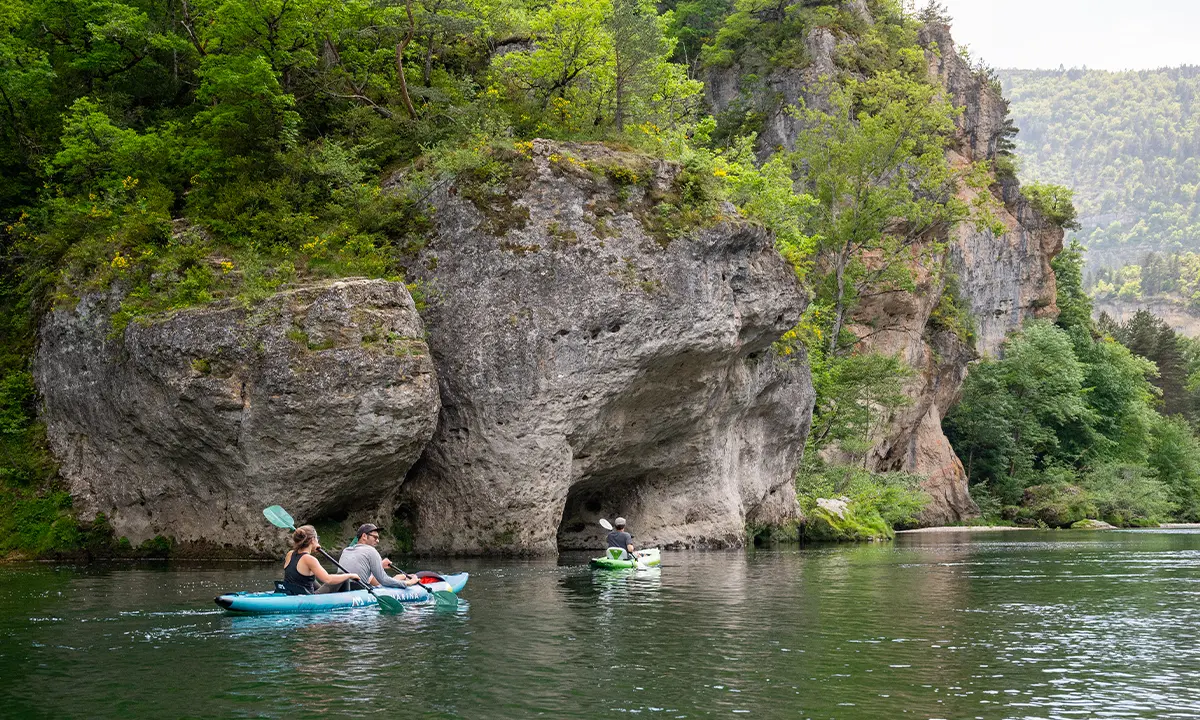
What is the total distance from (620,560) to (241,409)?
8345 mm

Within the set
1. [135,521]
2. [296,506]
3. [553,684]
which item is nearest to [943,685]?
[553,684]

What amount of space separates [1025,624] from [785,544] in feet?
65.3

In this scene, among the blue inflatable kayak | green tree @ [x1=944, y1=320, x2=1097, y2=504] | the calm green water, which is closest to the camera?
the calm green water

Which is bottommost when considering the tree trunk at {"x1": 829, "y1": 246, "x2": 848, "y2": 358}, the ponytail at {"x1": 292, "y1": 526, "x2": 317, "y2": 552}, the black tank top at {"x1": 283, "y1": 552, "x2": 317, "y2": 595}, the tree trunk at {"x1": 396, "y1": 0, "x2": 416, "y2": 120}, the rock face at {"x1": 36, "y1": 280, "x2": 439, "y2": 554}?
the black tank top at {"x1": 283, "y1": 552, "x2": 317, "y2": 595}

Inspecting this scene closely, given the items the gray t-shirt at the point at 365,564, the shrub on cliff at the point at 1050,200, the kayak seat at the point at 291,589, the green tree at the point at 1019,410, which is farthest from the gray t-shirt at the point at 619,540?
the shrub on cliff at the point at 1050,200

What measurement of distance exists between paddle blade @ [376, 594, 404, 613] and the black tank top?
974mm

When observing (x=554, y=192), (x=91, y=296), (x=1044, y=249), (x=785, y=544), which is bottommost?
(x=785, y=544)

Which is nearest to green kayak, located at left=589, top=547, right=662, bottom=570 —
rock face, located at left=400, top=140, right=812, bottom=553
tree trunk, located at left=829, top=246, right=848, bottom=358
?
rock face, located at left=400, top=140, right=812, bottom=553

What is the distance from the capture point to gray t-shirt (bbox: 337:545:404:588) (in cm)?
1545

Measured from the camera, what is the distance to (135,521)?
75.1 feet

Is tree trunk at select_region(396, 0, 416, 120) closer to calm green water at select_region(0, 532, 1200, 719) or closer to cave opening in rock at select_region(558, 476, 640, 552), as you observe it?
cave opening in rock at select_region(558, 476, 640, 552)

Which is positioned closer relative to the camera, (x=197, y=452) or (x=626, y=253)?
(x=197, y=452)

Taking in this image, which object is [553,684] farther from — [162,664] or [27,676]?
[27,676]

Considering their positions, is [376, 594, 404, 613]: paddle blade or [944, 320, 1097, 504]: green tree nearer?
[376, 594, 404, 613]: paddle blade
